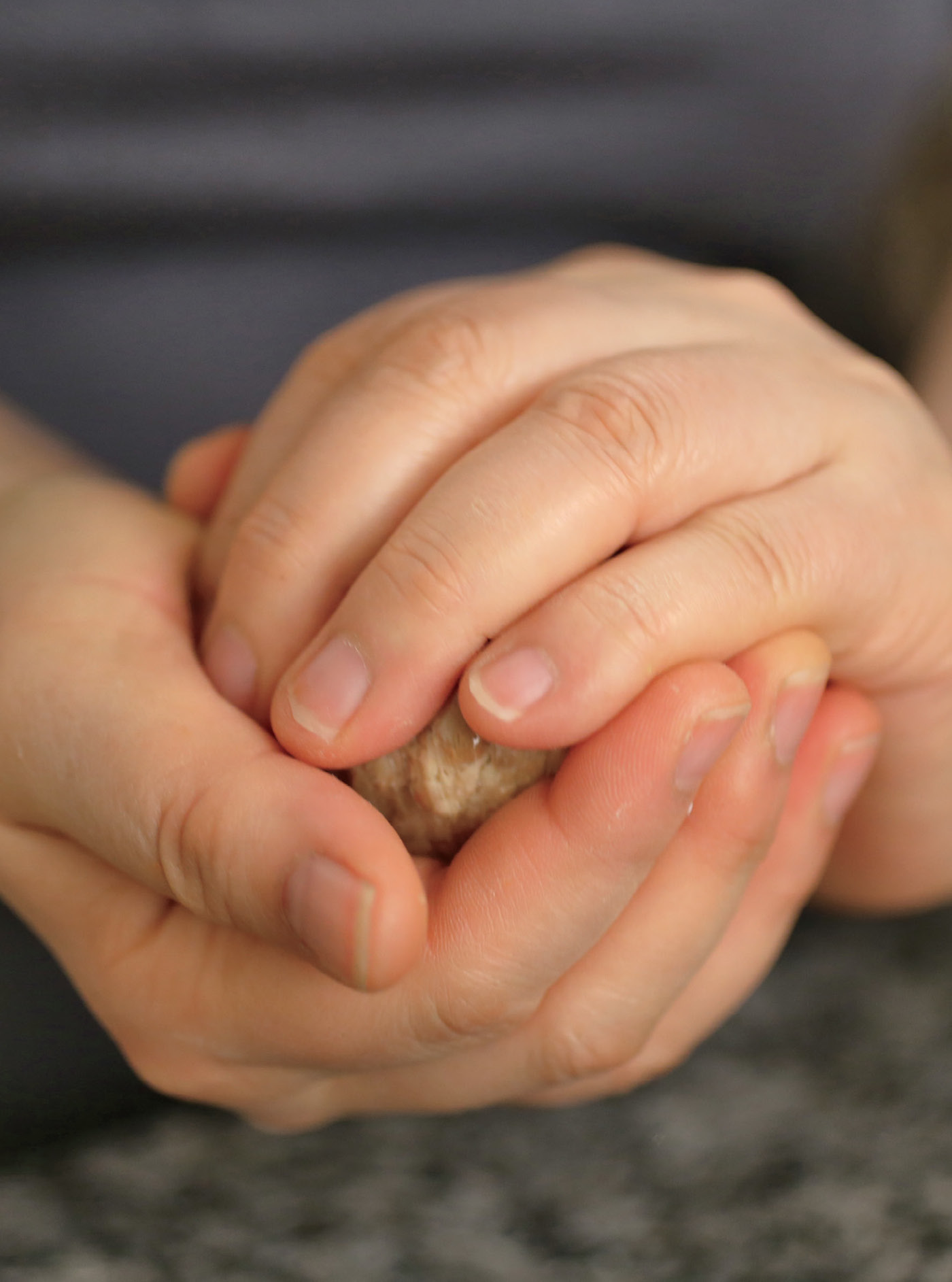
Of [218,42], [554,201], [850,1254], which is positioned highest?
[218,42]

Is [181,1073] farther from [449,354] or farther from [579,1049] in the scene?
[449,354]

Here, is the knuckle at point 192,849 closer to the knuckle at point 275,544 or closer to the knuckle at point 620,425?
the knuckle at point 275,544

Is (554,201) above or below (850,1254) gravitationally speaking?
above

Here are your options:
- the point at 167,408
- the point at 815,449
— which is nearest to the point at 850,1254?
the point at 815,449

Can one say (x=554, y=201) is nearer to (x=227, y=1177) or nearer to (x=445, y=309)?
(x=445, y=309)

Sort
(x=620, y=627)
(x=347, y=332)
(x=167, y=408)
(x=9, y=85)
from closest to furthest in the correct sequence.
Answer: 1. (x=620, y=627)
2. (x=347, y=332)
3. (x=9, y=85)
4. (x=167, y=408)

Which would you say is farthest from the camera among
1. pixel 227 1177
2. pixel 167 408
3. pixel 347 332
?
pixel 167 408
